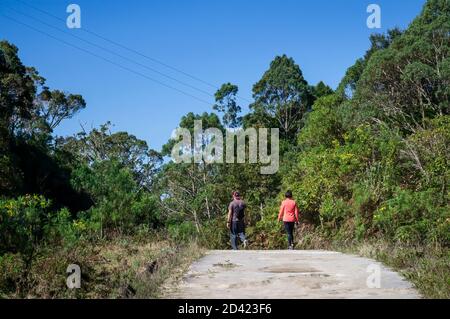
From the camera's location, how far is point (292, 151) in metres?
33.8

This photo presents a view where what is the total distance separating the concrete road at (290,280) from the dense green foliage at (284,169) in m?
2.21

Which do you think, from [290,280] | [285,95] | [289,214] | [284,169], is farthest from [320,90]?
[290,280]

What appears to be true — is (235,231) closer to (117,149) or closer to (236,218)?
(236,218)

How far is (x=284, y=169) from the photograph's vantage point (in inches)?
1049

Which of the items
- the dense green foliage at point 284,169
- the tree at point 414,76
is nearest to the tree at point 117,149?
the dense green foliage at point 284,169

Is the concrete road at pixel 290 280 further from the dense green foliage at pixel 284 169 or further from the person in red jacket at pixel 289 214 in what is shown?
Result: the person in red jacket at pixel 289 214

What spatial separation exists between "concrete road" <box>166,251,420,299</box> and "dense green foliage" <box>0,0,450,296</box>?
2.21 meters

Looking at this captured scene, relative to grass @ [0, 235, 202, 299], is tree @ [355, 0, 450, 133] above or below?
above

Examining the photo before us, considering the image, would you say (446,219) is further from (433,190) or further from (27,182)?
(27,182)

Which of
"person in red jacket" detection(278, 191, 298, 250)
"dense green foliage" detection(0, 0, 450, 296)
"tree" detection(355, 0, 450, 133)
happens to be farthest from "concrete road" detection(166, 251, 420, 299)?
"tree" detection(355, 0, 450, 133)

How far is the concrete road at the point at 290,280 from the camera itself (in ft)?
20.6

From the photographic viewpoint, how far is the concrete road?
6.27m

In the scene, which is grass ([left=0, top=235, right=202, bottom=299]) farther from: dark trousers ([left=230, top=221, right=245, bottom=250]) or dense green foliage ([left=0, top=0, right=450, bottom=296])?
dark trousers ([left=230, top=221, right=245, bottom=250])
